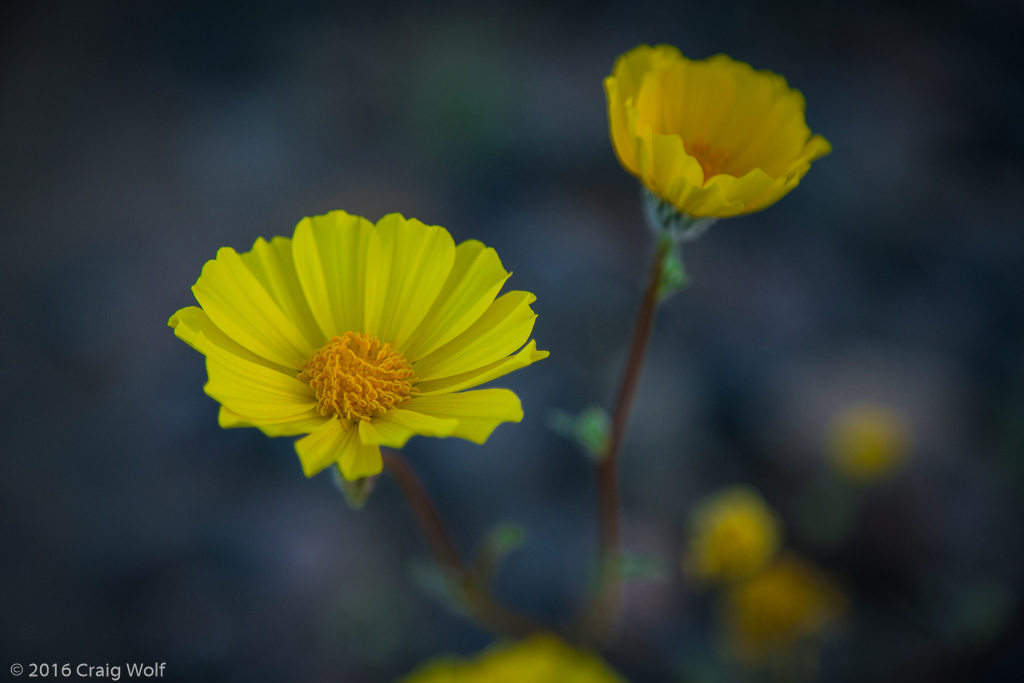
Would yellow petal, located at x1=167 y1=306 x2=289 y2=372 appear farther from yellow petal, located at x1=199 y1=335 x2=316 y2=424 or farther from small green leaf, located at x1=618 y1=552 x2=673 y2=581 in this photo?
small green leaf, located at x1=618 y1=552 x2=673 y2=581

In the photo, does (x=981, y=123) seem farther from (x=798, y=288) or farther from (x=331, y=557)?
(x=331, y=557)

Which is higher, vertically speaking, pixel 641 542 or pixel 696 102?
pixel 696 102

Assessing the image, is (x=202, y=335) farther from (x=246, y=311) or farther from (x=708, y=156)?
(x=708, y=156)

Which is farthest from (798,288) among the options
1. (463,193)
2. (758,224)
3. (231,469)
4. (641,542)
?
(231,469)

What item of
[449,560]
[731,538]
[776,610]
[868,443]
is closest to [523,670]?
[449,560]

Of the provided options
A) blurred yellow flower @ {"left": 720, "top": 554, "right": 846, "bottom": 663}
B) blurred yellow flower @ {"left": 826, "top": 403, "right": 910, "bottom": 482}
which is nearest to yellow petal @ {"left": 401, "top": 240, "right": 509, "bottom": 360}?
blurred yellow flower @ {"left": 720, "top": 554, "right": 846, "bottom": 663}

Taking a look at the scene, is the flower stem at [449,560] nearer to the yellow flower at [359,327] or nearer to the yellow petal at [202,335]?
the yellow flower at [359,327]
